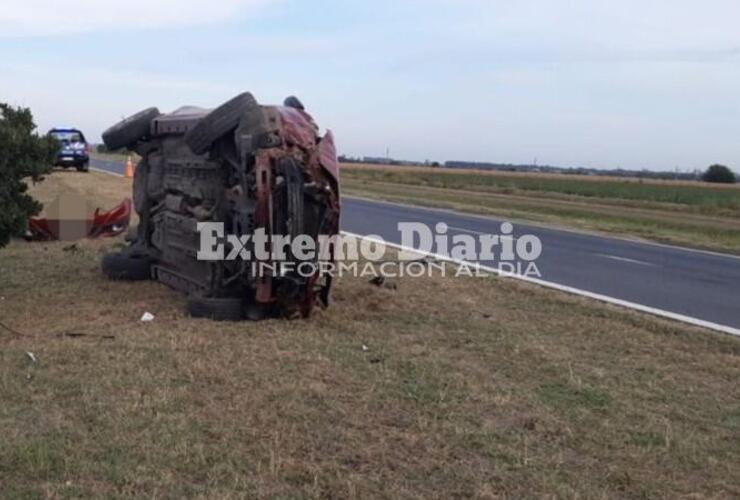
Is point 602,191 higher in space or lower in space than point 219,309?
lower

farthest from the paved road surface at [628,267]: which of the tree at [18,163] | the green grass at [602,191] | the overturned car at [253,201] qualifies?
the green grass at [602,191]

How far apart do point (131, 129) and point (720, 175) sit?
347 feet

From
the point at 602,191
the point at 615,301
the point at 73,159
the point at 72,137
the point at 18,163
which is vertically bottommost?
the point at 602,191

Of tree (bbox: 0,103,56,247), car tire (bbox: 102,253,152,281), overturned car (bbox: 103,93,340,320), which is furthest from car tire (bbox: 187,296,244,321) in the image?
car tire (bbox: 102,253,152,281)

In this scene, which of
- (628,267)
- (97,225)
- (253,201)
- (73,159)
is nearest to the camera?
(253,201)

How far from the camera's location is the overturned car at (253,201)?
753 centimetres

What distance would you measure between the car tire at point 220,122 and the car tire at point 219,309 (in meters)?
1.39

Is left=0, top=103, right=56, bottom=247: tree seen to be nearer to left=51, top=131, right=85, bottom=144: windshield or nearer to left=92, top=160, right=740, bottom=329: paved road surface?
left=92, top=160, right=740, bottom=329: paved road surface

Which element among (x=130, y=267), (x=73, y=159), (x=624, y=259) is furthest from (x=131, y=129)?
(x=73, y=159)

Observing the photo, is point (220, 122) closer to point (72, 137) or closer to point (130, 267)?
point (130, 267)

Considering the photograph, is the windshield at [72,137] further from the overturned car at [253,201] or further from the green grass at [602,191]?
the overturned car at [253,201]

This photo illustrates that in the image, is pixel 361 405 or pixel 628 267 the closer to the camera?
pixel 361 405

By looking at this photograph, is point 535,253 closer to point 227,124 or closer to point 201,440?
point 227,124

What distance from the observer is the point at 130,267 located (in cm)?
1002
